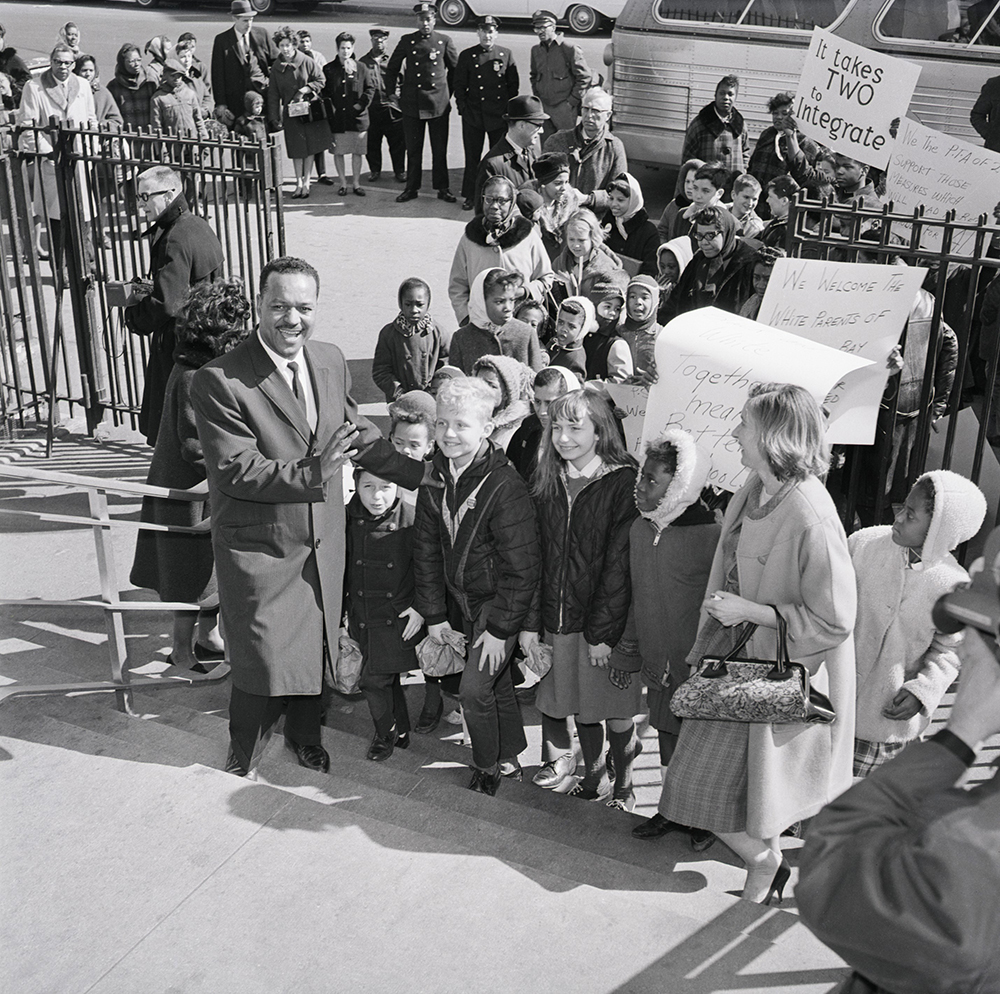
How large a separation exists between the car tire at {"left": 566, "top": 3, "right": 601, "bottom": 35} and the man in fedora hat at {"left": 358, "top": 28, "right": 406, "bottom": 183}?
9.00 metres

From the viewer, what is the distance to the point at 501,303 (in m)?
6.44

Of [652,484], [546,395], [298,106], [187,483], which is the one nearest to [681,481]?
[652,484]

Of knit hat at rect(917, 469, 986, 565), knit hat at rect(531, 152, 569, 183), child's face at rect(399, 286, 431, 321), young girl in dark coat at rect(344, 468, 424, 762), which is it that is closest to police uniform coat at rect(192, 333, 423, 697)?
young girl in dark coat at rect(344, 468, 424, 762)

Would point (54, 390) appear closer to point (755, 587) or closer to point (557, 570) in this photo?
point (557, 570)

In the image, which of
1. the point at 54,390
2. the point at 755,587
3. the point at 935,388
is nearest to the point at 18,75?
the point at 54,390

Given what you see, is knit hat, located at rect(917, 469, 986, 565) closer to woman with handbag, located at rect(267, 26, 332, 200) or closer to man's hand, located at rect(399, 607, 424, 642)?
man's hand, located at rect(399, 607, 424, 642)

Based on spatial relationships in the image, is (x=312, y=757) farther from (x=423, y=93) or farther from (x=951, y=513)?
(x=423, y=93)

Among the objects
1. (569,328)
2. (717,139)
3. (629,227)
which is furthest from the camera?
(717,139)

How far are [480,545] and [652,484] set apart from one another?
2.28 ft

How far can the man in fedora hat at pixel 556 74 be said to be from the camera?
45.2ft

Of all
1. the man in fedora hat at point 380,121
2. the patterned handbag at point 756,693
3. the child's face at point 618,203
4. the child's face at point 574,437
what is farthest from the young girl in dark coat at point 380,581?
the man in fedora hat at point 380,121

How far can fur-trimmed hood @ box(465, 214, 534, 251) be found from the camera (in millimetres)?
7742

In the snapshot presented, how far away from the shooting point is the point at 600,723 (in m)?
4.78

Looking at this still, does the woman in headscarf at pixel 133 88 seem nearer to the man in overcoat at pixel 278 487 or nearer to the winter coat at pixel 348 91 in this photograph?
the winter coat at pixel 348 91
